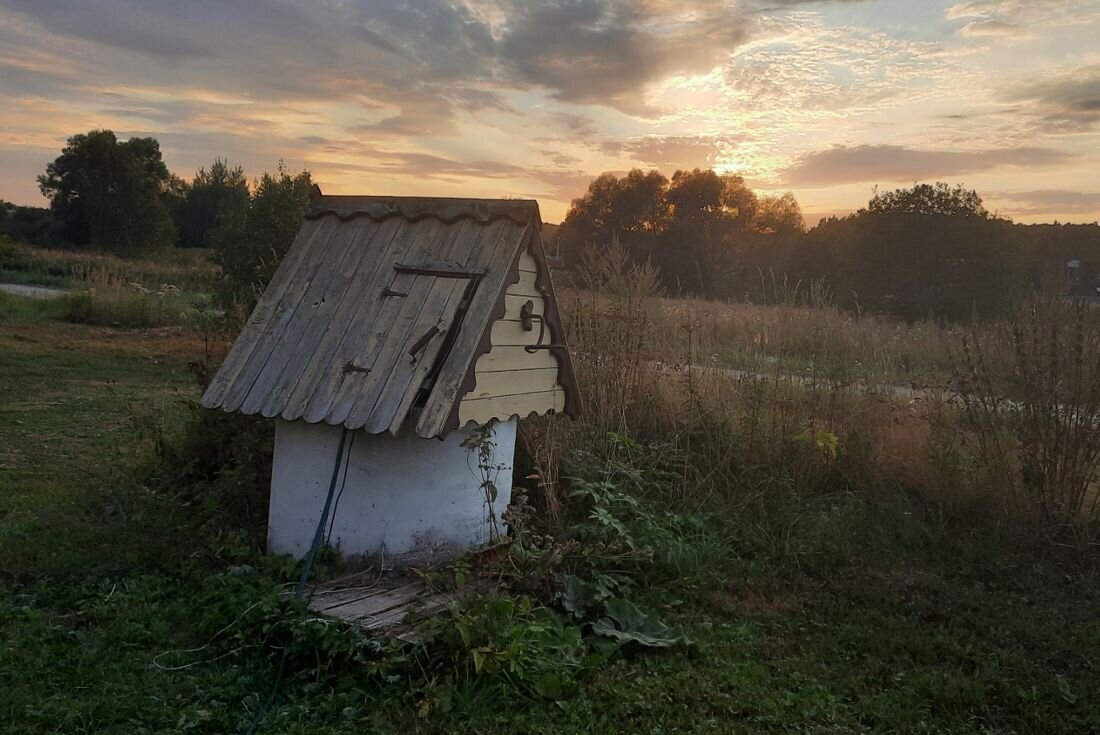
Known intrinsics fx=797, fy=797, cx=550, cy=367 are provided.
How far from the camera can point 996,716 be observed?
3.44 meters

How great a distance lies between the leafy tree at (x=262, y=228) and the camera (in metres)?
10.8

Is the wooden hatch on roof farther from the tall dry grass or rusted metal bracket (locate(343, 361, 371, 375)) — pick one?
the tall dry grass

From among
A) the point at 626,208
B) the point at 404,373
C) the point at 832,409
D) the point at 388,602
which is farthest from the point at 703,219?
the point at 388,602

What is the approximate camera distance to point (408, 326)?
4.27m

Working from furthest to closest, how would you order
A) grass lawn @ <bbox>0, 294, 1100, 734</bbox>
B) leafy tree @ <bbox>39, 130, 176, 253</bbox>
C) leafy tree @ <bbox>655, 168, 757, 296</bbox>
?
1. leafy tree @ <bbox>39, 130, 176, 253</bbox>
2. leafy tree @ <bbox>655, 168, 757, 296</bbox>
3. grass lawn @ <bbox>0, 294, 1100, 734</bbox>

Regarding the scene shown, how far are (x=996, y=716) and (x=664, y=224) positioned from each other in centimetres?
2333

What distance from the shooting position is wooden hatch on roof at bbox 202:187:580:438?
405cm

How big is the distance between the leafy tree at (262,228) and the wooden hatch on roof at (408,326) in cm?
629

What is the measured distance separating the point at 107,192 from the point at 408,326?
4000 cm

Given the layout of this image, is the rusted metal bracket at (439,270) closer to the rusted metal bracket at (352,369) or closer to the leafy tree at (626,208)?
the rusted metal bracket at (352,369)

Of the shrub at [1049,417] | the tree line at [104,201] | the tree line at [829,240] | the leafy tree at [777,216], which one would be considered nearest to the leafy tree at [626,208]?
the tree line at [829,240]

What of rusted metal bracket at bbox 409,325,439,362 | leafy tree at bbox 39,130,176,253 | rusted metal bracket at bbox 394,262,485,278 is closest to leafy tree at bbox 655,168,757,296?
rusted metal bracket at bbox 394,262,485,278

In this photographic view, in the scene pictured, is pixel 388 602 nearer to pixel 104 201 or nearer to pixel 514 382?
pixel 514 382

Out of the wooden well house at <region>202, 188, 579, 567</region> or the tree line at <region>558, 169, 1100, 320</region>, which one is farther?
the tree line at <region>558, 169, 1100, 320</region>
